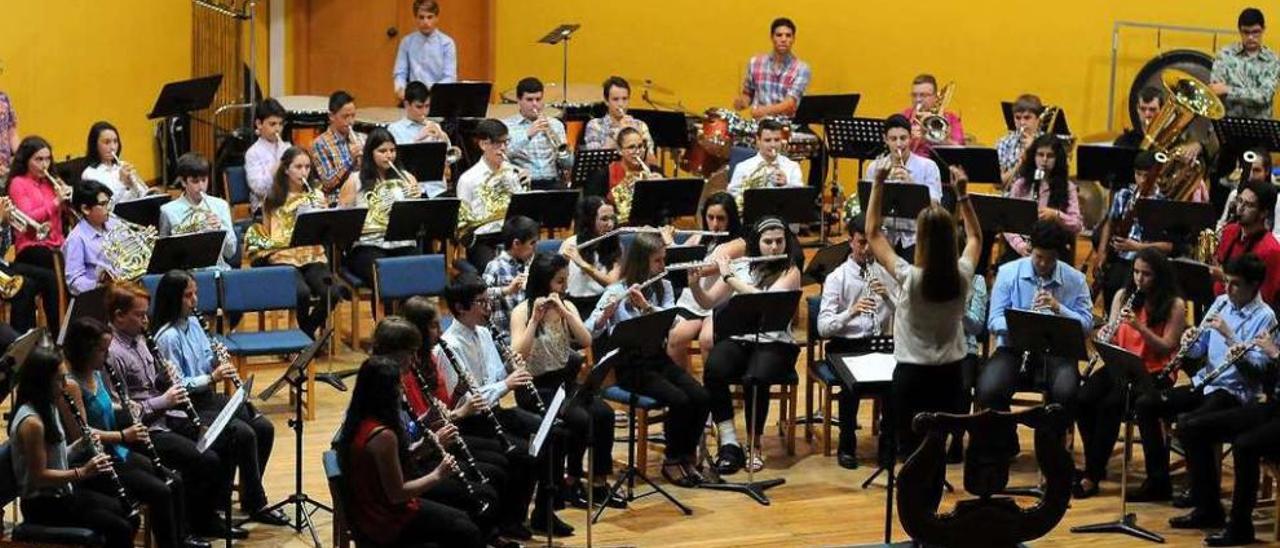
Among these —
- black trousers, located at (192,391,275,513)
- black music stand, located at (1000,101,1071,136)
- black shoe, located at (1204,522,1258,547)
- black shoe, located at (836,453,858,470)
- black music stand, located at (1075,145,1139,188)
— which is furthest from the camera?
black music stand, located at (1000,101,1071,136)

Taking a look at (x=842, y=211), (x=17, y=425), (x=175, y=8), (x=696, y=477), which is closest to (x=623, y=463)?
(x=696, y=477)

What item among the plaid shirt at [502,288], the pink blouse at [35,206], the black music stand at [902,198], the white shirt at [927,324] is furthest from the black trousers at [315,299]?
the white shirt at [927,324]

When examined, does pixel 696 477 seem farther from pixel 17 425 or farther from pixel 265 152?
pixel 265 152

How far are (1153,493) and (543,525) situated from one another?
8.78 feet

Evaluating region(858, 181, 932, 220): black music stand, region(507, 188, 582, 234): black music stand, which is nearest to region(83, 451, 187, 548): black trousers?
region(507, 188, 582, 234): black music stand

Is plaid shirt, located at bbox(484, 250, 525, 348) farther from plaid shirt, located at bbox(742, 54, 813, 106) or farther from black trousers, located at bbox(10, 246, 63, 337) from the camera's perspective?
plaid shirt, located at bbox(742, 54, 813, 106)

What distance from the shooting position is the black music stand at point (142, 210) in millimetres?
10062

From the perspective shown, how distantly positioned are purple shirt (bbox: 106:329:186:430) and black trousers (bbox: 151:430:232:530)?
8cm

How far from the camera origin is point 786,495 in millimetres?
8734

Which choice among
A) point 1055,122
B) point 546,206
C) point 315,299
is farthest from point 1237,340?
point 1055,122

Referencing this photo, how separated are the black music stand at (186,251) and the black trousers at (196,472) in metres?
1.75

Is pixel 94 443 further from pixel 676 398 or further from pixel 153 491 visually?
pixel 676 398

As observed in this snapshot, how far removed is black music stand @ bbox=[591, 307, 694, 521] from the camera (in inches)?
311

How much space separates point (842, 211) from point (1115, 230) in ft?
10.0
